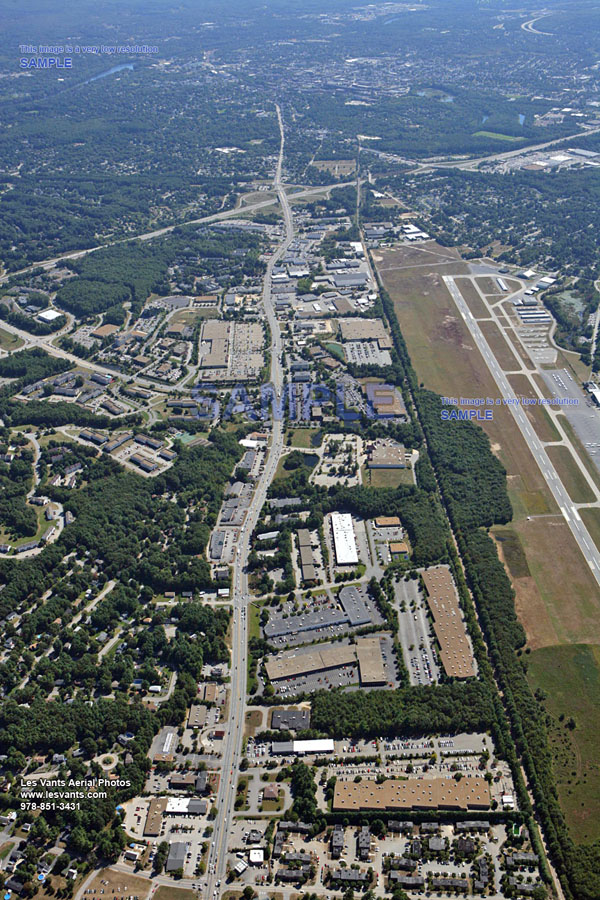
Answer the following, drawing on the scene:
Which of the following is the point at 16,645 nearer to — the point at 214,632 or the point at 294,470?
the point at 214,632

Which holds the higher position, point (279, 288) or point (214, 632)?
point (279, 288)

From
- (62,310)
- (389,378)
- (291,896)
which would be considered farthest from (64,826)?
(62,310)

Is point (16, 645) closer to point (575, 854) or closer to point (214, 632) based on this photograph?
point (214, 632)

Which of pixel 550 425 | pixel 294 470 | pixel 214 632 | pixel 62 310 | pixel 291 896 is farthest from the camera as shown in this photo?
pixel 62 310

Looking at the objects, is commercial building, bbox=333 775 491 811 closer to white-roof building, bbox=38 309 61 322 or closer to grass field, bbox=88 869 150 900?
grass field, bbox=88 869 150 900

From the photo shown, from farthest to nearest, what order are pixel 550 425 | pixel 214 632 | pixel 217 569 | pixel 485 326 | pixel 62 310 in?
pixel 62 310 < pixel 485 326 < pixel 550 425 < pixel 217 569 < pixel 214 632

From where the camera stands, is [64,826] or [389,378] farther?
[389,378]

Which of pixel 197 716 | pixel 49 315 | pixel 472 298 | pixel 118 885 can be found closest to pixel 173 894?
pixel 118 885
